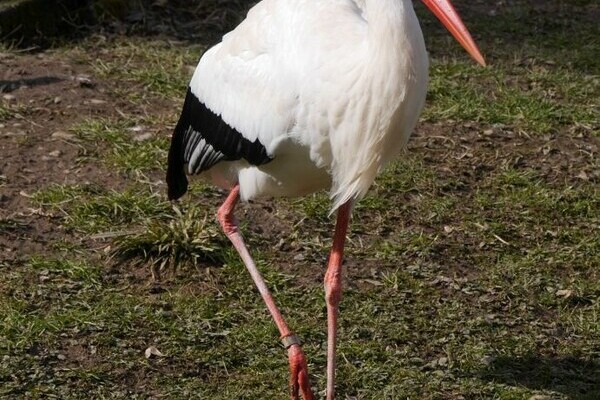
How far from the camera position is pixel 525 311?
595 cm

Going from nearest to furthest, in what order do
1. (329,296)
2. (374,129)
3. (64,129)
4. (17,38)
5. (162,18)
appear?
(374,129)
(329,296)
(64,129)
(17,38)
(162,18)

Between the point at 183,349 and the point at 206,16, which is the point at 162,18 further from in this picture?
the point at 183,349

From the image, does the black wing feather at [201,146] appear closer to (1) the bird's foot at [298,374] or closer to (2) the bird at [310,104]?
(2) the bird at [310,104]

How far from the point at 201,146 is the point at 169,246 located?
2.38ft

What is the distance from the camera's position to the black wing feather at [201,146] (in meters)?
5.16

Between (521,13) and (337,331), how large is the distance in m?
4.81

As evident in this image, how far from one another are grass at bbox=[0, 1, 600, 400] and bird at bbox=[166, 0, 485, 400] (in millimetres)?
460

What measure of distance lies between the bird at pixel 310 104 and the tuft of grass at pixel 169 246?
0.54 m

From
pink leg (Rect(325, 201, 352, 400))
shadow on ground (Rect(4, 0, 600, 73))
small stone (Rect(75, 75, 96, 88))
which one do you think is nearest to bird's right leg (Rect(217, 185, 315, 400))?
pink leg (Rect(325, 201, 352, 400))

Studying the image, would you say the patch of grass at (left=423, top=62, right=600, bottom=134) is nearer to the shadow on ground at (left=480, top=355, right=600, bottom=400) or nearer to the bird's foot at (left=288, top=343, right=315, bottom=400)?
the shadow on ground at (left=480, top=355, right=600, bottom=400)

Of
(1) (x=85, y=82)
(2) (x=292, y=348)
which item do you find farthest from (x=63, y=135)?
(2) (x=292, y=348)

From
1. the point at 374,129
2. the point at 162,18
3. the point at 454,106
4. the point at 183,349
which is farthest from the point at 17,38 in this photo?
the point at 374,129

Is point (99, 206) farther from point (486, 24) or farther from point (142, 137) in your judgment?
point (486, 24)

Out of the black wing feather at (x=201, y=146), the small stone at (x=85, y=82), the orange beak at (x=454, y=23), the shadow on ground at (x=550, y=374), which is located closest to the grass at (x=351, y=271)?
the shadow on ground at (x=550, y=374)
